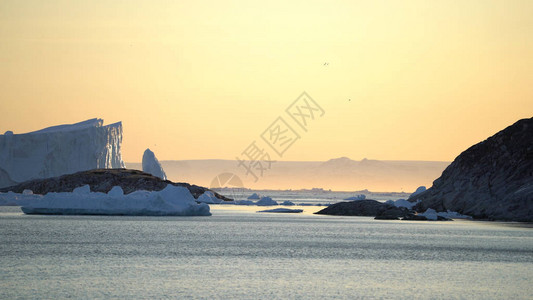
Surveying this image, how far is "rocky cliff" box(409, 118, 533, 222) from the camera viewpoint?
247 feet

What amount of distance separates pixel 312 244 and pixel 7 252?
18.0 meters

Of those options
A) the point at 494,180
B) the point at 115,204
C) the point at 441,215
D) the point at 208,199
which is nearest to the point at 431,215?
the point at 441,215

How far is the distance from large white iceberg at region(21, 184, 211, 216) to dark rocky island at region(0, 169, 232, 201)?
4229cm

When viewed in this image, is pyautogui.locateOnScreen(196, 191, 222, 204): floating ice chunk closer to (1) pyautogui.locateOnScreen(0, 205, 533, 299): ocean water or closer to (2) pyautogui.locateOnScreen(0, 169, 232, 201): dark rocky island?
(2) pyautogui.locateOnScreen(0, 169, 232, 201): dark rocky island

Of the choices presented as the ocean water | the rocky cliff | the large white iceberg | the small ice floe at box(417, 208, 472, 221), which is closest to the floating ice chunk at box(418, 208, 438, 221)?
the small ice floe at box(417, 208, 472, 221)

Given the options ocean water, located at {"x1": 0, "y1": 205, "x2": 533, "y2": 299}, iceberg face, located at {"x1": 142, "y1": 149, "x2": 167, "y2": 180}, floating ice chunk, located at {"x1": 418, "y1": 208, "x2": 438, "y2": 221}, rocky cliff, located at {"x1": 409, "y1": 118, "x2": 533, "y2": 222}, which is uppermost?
iceberg face, located at {"x1": 142, "y1": 149, "x2": 167, "y2": 180}

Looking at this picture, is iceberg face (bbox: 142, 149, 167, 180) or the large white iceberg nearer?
the large white iceberg

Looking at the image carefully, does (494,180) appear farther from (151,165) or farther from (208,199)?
(151,165)

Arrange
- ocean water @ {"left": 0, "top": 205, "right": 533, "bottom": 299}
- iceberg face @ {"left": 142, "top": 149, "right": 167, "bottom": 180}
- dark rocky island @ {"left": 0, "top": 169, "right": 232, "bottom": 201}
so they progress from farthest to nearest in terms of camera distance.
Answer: iceberg face @ {"left": 142, "top": 149, "right": 167, "bottom": 180}
dark rocky island @ {"left": 0, "top": 169, "right": 232, "bottom": 201}
ocean water @ {"left": 0, "top": 205, "right": 533, "bottom": 299}

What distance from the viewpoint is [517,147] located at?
8075cm

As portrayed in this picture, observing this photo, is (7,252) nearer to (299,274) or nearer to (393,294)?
(299,274)

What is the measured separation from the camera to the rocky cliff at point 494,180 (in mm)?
75219

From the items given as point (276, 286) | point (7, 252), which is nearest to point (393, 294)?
point (276, 286)

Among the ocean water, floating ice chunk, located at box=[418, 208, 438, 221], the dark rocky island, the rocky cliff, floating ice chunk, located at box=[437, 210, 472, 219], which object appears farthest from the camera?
the dark rocky island
